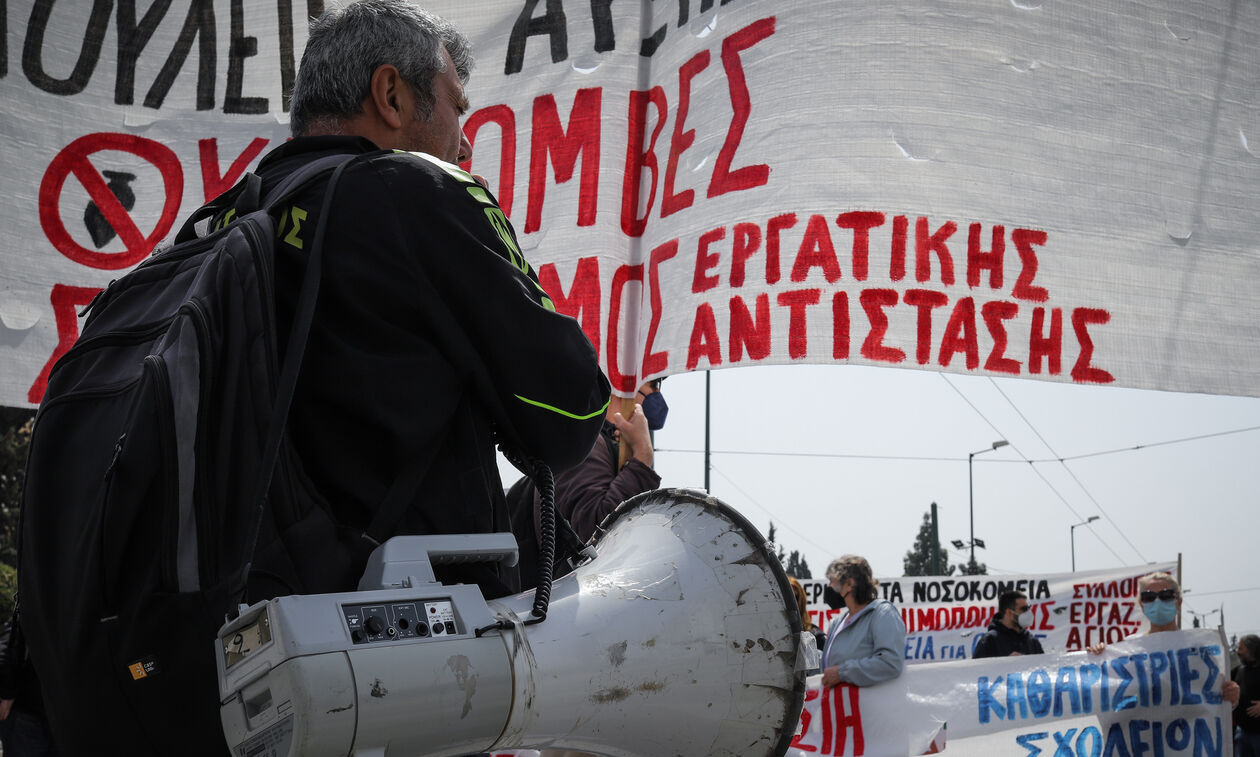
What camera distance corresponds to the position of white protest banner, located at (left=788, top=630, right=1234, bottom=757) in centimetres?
598

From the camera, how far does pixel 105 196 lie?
3.94 meters

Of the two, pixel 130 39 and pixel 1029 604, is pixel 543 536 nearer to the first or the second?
pixel 130 39

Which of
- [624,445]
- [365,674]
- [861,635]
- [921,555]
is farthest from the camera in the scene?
[921,555]

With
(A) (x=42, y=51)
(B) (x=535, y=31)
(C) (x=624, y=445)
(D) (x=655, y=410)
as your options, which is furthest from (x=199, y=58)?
(C) (x=624, y=445)

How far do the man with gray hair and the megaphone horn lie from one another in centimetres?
14

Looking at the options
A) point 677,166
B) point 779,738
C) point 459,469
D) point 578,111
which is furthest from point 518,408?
point 578,111

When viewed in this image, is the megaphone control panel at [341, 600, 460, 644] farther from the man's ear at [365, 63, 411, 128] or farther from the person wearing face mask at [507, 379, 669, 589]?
the person wearing face mask at [507, 379, 669, 589]

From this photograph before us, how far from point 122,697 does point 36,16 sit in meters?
3.56

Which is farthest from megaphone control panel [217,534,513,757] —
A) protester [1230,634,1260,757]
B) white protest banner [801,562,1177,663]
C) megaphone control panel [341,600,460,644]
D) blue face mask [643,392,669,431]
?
white protest banner [801,562,1177,663]

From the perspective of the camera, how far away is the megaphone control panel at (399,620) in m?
1.07

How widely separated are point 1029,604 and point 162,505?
11.7 meters

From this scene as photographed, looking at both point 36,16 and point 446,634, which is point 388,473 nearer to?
point 446,634

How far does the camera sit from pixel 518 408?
4.58ft

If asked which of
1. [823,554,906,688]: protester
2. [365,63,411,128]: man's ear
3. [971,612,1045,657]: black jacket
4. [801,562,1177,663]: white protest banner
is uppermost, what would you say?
[365,63,411,128]: man's ear
